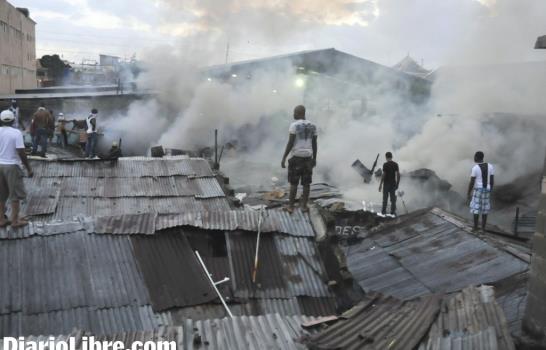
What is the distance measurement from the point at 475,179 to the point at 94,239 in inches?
233

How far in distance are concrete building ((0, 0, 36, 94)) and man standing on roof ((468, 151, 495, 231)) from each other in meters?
25.0

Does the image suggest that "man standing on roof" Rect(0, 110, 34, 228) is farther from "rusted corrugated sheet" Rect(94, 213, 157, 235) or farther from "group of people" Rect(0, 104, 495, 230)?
"rusted corrugated sheet" Rect(94, 213, 157, 235)

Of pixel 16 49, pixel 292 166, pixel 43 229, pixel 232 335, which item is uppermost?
pixel 16 49

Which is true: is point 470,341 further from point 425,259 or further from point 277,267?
point 425,259

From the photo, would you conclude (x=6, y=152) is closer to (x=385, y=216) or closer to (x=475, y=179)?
(x=475, y=179)

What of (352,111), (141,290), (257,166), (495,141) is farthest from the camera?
(352,111)

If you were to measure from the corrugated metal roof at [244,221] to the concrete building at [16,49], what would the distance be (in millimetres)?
24175

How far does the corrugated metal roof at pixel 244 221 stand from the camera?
562cm

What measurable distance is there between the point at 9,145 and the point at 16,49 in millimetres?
27220

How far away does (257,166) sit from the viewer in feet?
61.3

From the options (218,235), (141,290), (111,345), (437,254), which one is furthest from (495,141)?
(111,345)

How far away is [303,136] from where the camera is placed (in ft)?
20.3

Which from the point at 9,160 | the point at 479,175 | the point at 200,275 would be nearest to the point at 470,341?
the point at 200,275

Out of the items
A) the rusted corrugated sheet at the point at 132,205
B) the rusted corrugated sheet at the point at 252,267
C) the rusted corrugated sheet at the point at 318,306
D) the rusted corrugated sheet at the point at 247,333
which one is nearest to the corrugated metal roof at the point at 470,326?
the rusted corrugated sheet at the point at 247,333
